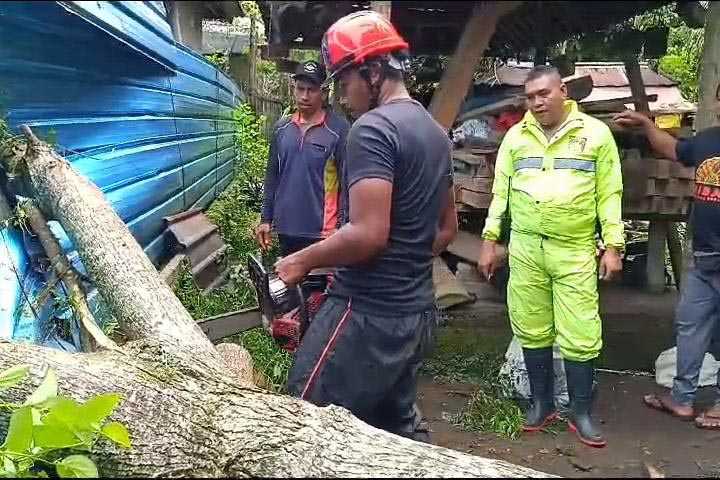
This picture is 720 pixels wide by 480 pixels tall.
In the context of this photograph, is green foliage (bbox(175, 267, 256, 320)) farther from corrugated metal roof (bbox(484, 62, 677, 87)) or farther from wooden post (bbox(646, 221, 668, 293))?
wooden post (bbox(646, 221, 668, 293))

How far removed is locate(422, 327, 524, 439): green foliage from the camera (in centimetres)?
317

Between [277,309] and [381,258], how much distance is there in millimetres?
323

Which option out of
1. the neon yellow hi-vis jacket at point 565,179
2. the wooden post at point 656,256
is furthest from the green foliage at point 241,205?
the wooden post at point 656,256

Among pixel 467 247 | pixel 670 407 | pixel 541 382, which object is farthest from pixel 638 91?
pixel 670 407

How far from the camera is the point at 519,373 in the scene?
138 inches

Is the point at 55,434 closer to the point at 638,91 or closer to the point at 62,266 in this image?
the point at 62,266

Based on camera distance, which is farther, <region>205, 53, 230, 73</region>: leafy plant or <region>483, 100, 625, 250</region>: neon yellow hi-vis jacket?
<region>483, 100, 625, 250</region>: neon yellow hi-vis jacket

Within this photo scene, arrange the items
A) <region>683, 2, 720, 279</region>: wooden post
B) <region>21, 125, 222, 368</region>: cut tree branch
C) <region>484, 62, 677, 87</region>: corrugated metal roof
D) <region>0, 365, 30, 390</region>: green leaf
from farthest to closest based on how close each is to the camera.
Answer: <region>21, 125, 222, 368</region>: cut tree branch → <region>683, 2, 720, 279</region>: wooden post → <region>0, 365, 30, 390</region>: green leaf → <region>484, 62, 677, 87</region>: corrugated metal roof

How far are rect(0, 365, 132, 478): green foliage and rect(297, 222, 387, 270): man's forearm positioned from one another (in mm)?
582

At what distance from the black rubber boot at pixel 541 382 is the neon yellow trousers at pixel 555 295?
0.13ft

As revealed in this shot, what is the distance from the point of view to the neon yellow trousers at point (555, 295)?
2.93 metres

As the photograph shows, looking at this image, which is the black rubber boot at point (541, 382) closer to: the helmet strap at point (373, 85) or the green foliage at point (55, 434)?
the helmet strap at point (373, 85)

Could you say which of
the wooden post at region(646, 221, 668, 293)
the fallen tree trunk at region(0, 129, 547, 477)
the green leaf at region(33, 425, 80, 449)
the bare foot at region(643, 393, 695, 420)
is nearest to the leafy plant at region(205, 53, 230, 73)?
the fallen tree trunk at region(0, 129, 547, 477)

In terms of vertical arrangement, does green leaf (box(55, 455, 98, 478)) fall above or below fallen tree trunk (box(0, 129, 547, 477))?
below
